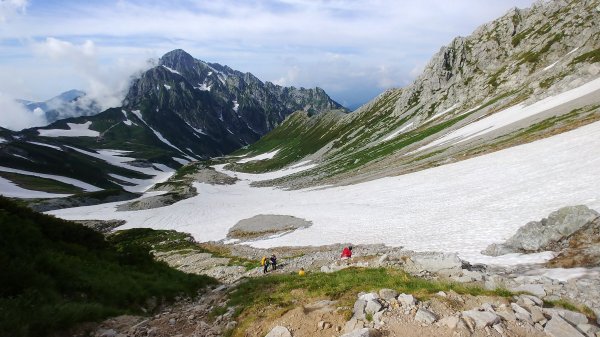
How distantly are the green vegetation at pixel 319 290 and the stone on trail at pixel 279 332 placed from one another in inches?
56.5

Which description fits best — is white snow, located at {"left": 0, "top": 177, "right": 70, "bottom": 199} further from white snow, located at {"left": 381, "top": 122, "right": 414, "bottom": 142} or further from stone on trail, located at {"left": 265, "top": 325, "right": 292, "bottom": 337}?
stone on trail, located at {"left": 265, "top": 325, "right": 292, "bottom": 337}

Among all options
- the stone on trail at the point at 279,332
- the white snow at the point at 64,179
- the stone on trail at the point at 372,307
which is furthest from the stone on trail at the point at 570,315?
the white snow at the point at 64,179

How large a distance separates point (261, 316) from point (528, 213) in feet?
81.7

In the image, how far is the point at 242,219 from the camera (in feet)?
232

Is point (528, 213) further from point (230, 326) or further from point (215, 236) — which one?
point (215, 236)

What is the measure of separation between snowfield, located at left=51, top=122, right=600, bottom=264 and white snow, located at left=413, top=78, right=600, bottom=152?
2612 cm

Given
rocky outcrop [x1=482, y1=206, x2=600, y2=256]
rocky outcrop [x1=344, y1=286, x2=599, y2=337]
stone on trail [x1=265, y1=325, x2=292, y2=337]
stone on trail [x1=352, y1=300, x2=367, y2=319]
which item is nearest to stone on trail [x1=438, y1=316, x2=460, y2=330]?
rocky outcrop [x1=344, y1=286, x2=599, y2=337]

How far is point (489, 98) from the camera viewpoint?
123 meters

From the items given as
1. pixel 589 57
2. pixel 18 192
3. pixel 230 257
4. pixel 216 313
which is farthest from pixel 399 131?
pixel 18 192

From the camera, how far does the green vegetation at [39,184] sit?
142400 mm

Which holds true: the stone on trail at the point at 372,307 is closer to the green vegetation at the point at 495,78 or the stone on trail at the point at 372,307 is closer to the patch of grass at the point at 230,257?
the patch of grass at the point at 230,257

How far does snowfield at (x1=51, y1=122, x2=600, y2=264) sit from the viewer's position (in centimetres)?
2897

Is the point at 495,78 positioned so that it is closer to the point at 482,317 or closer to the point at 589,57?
the point at 589,57

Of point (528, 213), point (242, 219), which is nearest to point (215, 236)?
point (242, 219)
